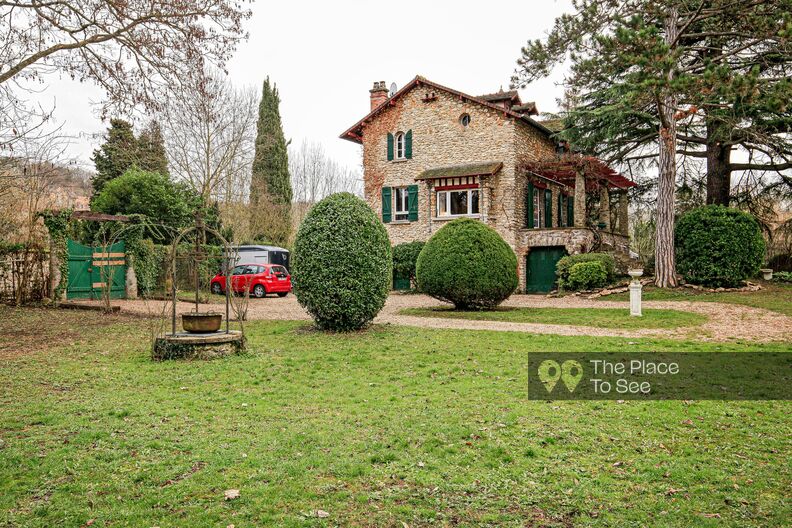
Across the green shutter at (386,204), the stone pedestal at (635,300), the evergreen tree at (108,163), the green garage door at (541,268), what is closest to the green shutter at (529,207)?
the green garage door at (541,268)

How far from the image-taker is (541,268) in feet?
81.3

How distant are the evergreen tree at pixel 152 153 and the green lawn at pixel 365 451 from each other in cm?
2203

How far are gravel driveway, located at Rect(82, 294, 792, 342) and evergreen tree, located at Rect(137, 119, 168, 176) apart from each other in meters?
11.9

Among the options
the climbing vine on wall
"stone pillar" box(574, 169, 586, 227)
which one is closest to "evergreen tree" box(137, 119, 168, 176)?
the climbing vine on wall

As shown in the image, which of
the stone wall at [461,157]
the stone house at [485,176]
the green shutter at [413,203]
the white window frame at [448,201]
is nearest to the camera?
the stone house at [485,176]

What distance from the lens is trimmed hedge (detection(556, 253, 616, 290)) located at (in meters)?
21.4

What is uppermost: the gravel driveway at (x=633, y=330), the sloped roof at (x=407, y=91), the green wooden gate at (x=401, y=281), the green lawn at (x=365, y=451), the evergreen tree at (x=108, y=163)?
the sloped roof at (x=407, y=91)

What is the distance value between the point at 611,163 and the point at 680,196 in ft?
11.4

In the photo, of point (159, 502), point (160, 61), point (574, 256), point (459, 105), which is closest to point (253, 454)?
point (159, 502)

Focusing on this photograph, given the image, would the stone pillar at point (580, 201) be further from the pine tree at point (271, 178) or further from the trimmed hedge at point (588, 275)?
the pine tree at point (271, 178)

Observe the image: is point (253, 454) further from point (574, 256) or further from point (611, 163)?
point (611, 163)

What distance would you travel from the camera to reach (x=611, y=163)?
2531cm

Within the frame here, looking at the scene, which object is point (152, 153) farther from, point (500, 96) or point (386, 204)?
point (500, 96)

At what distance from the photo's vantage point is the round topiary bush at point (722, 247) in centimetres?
1917
